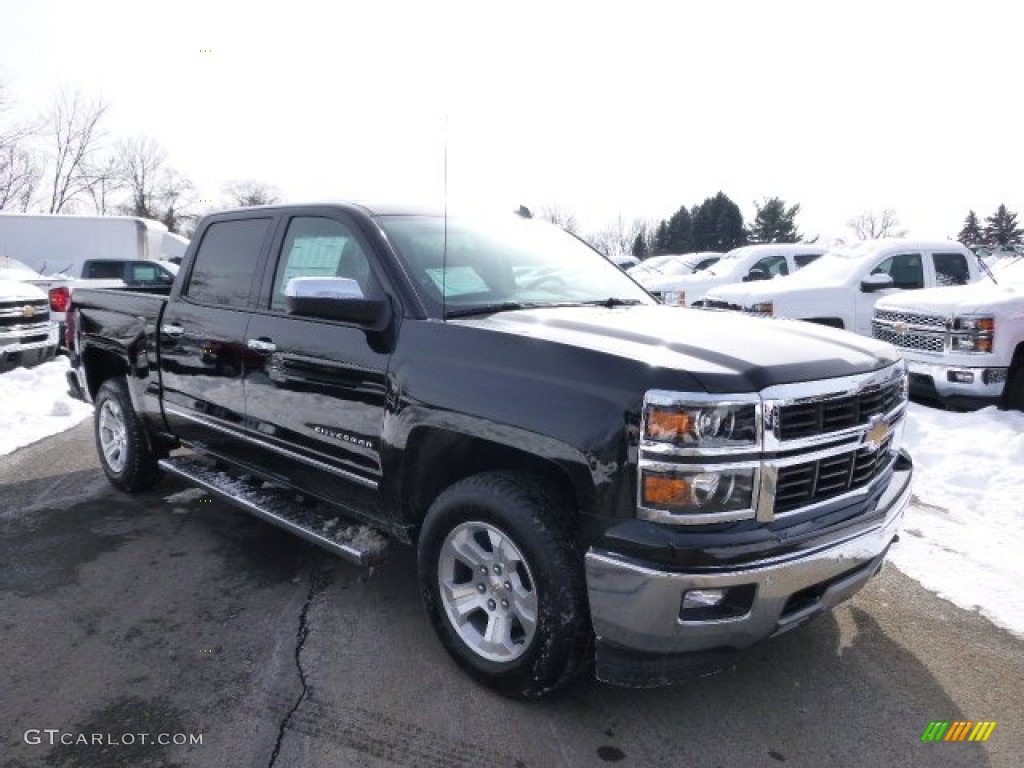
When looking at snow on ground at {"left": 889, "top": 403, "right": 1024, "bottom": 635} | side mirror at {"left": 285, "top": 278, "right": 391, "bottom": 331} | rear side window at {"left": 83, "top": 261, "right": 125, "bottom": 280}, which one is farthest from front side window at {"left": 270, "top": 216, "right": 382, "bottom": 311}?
rear side window at {"left": 83, "top": 261, "right": 125, "bottom": 280}

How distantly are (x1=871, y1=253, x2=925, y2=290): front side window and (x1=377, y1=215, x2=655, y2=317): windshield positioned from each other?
7286 mm

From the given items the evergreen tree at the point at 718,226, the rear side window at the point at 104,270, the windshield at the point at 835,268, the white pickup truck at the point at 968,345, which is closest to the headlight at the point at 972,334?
the white pickup truck at the point at 968,345

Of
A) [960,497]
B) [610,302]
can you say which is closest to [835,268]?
[960,497]

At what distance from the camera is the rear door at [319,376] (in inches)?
132

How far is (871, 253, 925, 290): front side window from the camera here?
10086 mm

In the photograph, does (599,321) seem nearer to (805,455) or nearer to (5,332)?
(805,455)

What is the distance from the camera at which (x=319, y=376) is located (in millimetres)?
3543

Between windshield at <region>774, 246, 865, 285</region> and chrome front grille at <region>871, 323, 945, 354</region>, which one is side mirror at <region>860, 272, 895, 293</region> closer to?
windshield at <region>774, 246, 865, 285</region>

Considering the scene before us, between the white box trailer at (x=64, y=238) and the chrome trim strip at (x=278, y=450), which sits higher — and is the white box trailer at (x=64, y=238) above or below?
above

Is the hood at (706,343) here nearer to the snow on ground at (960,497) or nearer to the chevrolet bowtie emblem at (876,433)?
the chevrolet bowtie emblem at (876,433)

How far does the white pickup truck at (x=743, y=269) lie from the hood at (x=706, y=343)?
10397 millimetres

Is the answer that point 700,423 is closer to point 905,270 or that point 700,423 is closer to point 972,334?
point 972,334

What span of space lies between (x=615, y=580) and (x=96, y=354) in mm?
4766

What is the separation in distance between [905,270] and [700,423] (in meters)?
9.19
